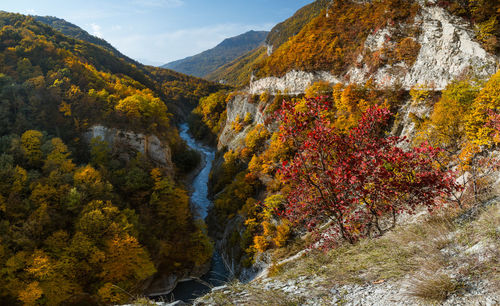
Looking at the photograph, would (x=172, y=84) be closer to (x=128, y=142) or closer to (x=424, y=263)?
(x=128, y=142)

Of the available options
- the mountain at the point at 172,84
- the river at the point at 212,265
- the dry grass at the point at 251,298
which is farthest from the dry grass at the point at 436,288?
the mountain at the point at 172,84

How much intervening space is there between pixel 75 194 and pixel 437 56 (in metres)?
39.6

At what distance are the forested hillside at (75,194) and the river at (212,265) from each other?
2.63 meters

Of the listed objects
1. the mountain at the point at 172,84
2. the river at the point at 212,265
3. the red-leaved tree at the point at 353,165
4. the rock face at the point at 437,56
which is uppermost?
the mountain at the point at 172,84

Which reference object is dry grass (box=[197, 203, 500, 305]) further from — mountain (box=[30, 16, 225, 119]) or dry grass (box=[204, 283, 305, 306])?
mountain (box=[30, 16, 225, 119])

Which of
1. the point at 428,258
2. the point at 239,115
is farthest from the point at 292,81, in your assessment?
the point at 428,258

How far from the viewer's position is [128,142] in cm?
3912

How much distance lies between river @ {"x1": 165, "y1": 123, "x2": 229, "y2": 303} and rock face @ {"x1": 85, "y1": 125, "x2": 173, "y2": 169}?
1176 centimetres

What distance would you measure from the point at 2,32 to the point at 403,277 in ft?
252

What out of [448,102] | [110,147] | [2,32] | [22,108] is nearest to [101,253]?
[110,147]

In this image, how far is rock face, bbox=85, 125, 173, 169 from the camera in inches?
1484

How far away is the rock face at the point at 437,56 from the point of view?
1794cm

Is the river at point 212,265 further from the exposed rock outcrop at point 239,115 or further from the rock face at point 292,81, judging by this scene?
the rock face at point 292,81

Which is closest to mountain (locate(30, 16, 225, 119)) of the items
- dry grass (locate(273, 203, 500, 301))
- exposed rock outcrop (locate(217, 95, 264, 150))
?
exposed rock outcrop (locate(217, 95, 264, 150))
